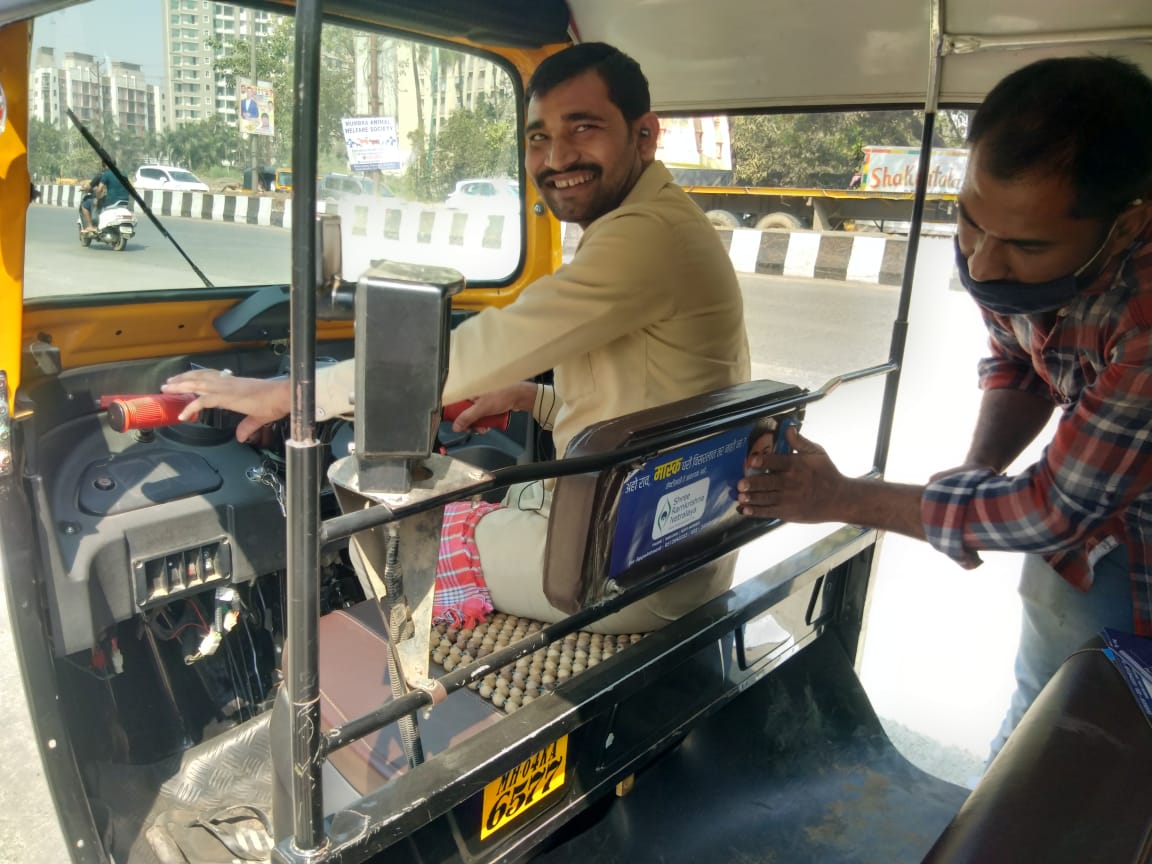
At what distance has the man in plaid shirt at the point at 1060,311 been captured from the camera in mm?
1433

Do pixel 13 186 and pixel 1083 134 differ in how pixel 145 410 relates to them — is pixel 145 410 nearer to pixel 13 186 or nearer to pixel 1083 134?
pixel 13 186

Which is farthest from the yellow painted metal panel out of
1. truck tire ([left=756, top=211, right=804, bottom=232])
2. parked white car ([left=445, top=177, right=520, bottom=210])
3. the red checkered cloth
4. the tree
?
truck tire ([left=756, top=211, right=804, bottom=232])

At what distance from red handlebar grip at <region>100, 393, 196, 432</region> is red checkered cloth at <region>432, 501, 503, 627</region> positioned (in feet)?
1.97

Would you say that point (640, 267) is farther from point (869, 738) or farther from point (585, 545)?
point (869, 738)

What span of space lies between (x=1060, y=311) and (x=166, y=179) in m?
2.04

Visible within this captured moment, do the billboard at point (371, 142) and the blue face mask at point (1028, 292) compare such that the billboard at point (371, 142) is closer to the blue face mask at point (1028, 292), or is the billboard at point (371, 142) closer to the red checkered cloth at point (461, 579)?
the red checkered cloth at point (461, 579)

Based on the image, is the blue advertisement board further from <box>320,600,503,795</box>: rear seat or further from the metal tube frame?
the metal tube frame

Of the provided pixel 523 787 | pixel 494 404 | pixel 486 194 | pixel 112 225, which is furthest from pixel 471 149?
pixel 523 787

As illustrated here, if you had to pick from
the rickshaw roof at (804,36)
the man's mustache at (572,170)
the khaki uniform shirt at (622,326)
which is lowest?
the khaki uniform shirt at (622,326)

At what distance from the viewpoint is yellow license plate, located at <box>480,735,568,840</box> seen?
4.72 ft

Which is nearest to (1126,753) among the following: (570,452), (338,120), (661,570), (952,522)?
(952,522)

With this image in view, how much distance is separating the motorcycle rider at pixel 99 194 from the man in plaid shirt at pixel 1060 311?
1.66m

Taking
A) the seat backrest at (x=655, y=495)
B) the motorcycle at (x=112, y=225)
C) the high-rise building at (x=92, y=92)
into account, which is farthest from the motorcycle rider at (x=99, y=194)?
the seat backrest at (x=655, y=495)

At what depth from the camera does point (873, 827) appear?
2.15 m
